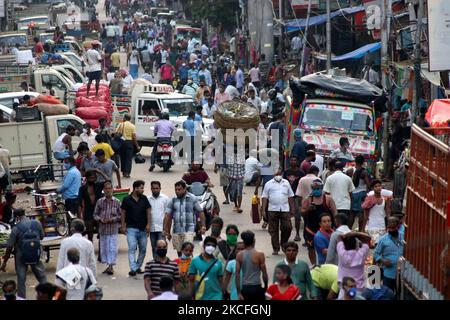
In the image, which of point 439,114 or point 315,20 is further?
point 315,20

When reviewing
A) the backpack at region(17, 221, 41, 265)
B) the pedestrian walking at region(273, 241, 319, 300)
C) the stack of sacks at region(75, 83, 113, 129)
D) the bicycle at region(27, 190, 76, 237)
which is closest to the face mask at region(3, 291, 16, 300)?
the pedestrian walking at region(273, 241, 319, 300)

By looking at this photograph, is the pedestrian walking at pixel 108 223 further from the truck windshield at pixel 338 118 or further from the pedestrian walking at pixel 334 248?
the truck windshield at pixel 338 118

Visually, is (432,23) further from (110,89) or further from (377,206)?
(110,89)

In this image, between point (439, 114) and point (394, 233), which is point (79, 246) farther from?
point (439, 114)

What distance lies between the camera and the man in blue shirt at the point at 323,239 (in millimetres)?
17781

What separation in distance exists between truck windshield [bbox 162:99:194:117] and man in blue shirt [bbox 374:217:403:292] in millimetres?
16945

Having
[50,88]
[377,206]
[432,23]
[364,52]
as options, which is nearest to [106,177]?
[377,206]

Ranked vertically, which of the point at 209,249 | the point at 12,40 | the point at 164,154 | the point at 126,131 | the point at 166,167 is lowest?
the point at 12,40

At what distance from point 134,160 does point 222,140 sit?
475 centimetres

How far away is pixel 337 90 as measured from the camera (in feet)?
88.2

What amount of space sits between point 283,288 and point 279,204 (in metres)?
6.59

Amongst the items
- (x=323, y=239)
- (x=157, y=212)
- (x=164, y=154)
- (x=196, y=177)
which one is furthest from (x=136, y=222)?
(x=164, y=154)

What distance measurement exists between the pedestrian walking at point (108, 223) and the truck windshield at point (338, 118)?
7162 millimetres

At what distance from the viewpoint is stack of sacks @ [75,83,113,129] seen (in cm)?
3403
